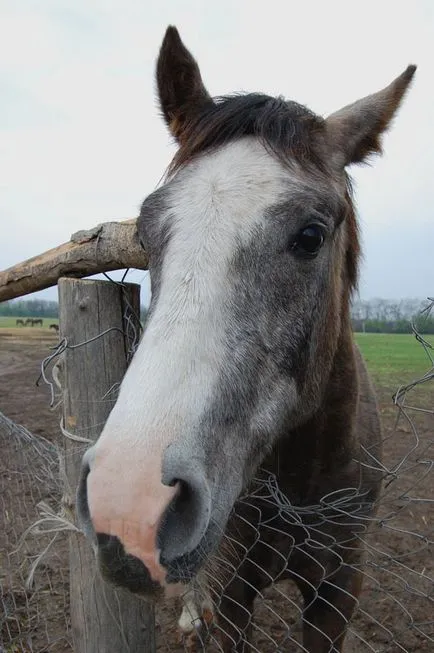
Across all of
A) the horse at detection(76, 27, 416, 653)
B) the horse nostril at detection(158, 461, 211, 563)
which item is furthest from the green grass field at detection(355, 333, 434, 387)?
the horse nostril at detection(158, 461, 211, 563)

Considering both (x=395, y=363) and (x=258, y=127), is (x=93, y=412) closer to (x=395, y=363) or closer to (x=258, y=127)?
(x=258, y=127)

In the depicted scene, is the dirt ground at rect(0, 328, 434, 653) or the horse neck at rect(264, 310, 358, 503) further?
the dirt ground at rect(0, 328, 434, 653)

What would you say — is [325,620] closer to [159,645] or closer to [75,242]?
[159,645]

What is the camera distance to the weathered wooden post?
1914 millimetres

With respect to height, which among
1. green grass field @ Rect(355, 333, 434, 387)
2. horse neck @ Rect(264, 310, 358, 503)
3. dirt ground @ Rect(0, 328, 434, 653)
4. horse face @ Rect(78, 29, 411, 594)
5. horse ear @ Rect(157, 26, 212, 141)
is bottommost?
green grass field @ Rect(355, 333, 434, 387)

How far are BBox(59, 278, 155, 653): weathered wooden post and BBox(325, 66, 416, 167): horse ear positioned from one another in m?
1.14

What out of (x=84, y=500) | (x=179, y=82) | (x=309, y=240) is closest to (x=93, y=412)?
(x=84, y=500)

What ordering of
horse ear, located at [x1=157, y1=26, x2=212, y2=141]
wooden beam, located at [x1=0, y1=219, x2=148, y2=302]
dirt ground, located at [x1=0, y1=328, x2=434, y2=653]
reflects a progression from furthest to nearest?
dirt ground, located at [x1=0, y1=328, x2=434, y2=653], horse ear, located at [x1=157, y1=26, x2=212, y2=141], wooden beam, located at [x1=0, y1=219, x2=148, y2=302]

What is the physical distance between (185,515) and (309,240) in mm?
1012

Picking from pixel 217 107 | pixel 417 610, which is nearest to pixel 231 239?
pixel 217 107

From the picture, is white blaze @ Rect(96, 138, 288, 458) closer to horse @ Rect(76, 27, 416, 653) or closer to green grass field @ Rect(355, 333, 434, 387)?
horse @ Rect(76, 27, 416, 653)

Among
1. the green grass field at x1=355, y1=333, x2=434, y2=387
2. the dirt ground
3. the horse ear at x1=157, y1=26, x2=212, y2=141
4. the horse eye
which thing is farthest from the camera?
the green grass field at x1=355, y1=333, x2=434, y2=387

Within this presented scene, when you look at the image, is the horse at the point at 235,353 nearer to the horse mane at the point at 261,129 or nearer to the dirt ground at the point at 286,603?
the horse mane at the point at 261,129

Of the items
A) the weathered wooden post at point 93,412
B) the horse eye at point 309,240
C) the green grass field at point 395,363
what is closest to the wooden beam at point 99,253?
the weathered wooden post at point 93,412
